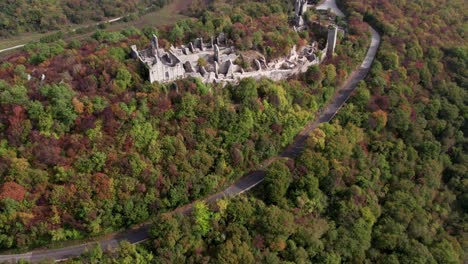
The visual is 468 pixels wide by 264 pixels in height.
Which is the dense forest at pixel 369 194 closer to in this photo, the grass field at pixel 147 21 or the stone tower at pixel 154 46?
the stone tower at pixel 154 46

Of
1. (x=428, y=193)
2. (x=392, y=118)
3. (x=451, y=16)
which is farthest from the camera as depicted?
(x=451, y=16)

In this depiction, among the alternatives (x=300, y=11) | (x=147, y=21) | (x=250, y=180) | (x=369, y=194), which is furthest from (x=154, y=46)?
(x=147, y=21)

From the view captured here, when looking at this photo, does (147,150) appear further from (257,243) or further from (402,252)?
(402,252)

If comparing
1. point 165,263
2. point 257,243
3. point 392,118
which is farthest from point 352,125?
point 165,263

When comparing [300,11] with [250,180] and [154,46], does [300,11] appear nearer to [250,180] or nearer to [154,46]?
[154,46]

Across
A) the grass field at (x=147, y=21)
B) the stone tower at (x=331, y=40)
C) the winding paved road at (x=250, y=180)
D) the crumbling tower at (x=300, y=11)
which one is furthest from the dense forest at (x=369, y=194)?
the grass field at (x=147, y=21)

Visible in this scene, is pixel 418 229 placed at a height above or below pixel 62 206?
below
